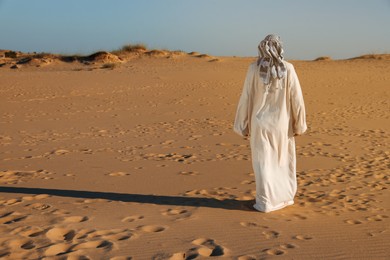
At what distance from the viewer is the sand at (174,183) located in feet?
13.8

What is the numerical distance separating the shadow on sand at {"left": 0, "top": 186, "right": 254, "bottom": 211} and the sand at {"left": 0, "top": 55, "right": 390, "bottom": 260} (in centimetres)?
2

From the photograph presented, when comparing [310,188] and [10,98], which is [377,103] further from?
[10,98]

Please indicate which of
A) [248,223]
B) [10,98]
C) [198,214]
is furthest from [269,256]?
[10,98]

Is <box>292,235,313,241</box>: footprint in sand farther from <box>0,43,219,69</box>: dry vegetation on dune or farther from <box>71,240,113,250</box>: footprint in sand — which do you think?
<box>0,43,219,69</box>: dry vegetation on dune

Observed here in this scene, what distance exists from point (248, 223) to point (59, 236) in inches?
68.9

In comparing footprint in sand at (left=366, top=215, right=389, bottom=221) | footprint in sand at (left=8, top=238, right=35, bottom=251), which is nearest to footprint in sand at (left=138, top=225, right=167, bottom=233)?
footprint in sand at (left=8, top=238, right=35, bottom=251)

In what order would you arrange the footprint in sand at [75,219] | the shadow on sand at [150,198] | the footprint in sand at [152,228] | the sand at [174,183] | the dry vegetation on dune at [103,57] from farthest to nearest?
1. the dry vegetation on dune at [103,57]
2. the shadow on sand at [150,198]
3. the footprint in sand at [75,219]
4. the footprint in sand at [152,228]
5. the sand at [174,183]

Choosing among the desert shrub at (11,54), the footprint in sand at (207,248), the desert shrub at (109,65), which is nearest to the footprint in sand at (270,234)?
the footprint in sand at (207,248)

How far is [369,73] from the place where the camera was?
2420 centimetres

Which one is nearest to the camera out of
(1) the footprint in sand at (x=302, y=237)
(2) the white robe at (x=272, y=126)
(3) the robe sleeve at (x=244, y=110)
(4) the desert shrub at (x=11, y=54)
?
(1) the footprint in sand at (x=302, y=237)

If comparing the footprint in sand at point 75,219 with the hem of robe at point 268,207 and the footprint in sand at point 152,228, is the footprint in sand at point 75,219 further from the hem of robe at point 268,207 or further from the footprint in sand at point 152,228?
the hem of robe at point 268,207

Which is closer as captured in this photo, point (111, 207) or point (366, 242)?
point (366, 242)

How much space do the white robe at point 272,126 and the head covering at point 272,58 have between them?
0.30ft

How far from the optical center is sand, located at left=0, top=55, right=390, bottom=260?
4199 millimetres
